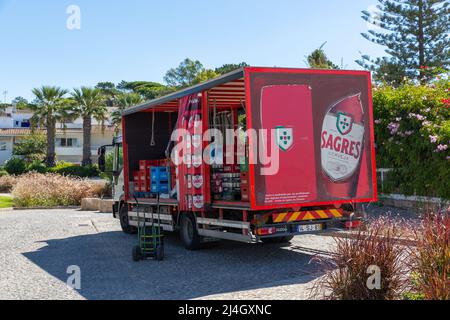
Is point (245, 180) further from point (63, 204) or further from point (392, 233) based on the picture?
point (63, 204)

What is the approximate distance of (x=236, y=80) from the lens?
10.1 m

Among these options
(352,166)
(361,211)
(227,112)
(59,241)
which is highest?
(227,112)

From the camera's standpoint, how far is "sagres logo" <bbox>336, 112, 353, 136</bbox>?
10.4m

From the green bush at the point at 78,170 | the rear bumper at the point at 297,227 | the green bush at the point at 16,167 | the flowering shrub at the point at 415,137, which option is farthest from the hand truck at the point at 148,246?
the green bush at the point at 16,167

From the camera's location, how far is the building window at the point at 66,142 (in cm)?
6869

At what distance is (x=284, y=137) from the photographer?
988 centimetres

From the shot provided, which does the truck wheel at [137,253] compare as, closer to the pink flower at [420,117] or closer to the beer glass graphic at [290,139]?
the beer glass graphic at [290,139]

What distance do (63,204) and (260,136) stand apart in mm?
19238

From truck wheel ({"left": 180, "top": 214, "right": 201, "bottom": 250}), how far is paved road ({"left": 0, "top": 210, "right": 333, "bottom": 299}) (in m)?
0.22

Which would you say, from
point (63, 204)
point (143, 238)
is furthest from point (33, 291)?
point (63, 204)

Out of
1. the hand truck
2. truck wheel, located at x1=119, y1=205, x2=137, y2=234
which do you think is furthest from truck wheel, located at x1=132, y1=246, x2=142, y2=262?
truck wheel, located at x1=119, y1=205, x2=137, y2=234

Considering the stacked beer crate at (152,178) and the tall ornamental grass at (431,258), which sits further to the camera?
the stacked beer crate at (152,178)

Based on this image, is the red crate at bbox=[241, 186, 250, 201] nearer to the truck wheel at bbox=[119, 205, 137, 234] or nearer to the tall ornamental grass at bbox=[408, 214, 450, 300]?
the tall ornamental grass at bbox=[408, 214, 450, 300]

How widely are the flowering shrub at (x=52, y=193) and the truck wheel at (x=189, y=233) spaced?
627 inches
